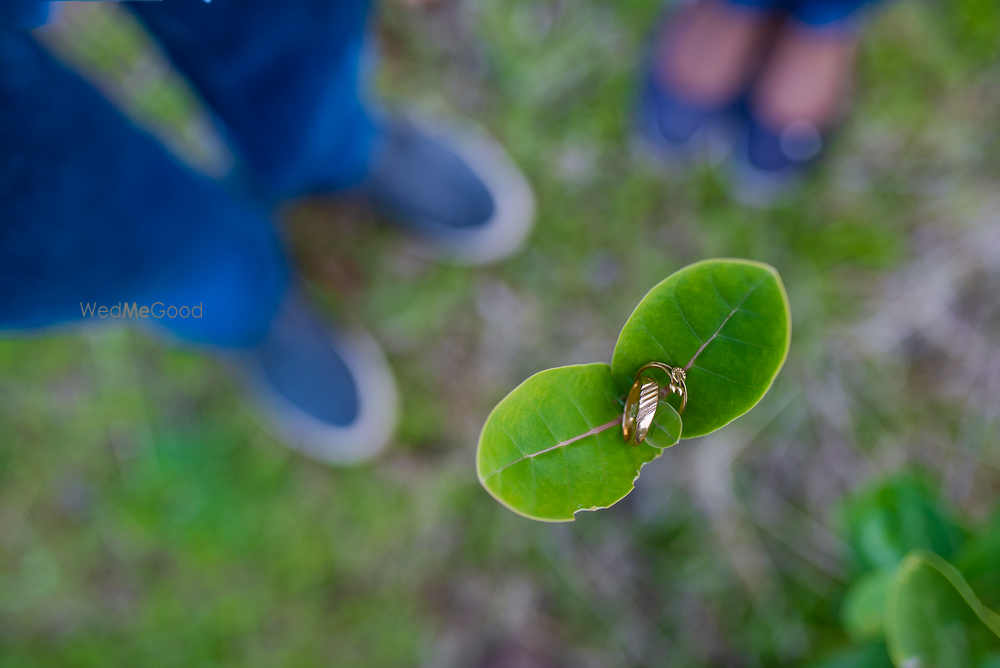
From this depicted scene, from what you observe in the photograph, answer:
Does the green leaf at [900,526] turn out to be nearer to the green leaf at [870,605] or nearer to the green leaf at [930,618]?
the green leaf at [870,605]

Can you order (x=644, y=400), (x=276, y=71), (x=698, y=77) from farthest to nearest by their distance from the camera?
(x=698, y=77) < (x=276, y=71) < (x=644, y=400)

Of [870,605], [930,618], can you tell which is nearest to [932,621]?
[930,618]

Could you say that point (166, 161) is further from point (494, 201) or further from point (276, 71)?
point (494, 201)

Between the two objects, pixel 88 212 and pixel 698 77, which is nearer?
pixel 88 212

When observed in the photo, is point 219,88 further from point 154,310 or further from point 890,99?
point 890,99

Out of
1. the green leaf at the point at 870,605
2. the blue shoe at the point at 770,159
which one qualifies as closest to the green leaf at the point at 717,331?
the green leaf at the point at 870,605

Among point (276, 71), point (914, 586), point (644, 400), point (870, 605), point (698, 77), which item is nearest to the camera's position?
point (644, 400)

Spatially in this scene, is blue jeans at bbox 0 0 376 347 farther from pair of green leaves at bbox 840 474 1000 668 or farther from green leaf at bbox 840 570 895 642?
green leaf at bbox 840 570 895 642

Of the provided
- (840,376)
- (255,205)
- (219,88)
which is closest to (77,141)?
(219,88)
